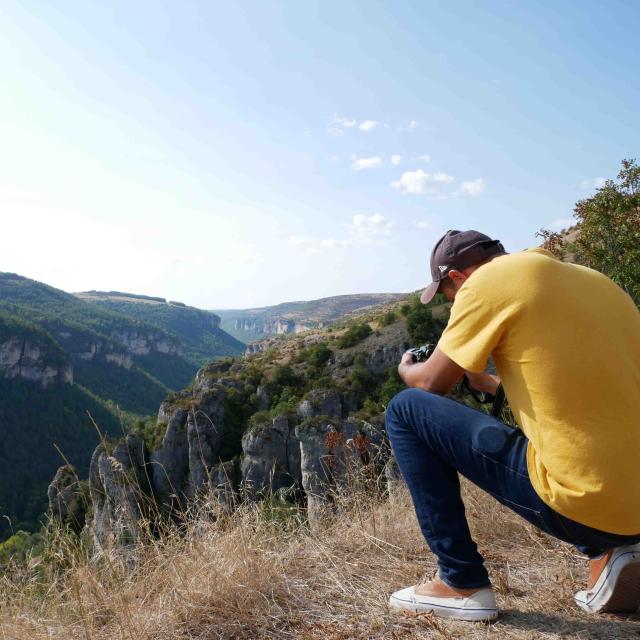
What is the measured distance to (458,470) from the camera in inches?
79.2

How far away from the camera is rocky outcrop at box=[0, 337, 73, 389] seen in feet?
293

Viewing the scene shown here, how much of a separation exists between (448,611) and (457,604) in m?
0.05

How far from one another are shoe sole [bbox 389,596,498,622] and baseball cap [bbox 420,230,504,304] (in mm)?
1228

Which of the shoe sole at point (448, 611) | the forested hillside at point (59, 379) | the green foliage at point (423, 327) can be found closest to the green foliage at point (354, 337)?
the green foliage at point (423, 327)

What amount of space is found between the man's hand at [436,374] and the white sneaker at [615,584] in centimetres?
82

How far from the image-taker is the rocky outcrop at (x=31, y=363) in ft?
293

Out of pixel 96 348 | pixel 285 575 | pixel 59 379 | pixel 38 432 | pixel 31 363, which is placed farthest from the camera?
pixel 96 348

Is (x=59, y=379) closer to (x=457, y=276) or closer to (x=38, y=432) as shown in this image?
(x=38, y=432)

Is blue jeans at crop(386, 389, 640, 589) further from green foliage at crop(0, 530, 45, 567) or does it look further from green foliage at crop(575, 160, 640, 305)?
green foliage at crop(575, 160, 640, 305)

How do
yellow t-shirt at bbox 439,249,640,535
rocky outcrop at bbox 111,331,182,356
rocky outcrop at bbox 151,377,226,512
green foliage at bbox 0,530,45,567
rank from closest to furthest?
yellow t-shirt at bbox 439,249,640,535 < green foliage at bbox 0,530,45,567 < rocky outcrop at bbox 151,377,226,512 < rocky outcrop at bbox 111,331,182,356

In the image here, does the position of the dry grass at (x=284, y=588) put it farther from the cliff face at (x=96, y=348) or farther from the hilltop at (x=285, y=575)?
the cliff face at (x=96, y=348)

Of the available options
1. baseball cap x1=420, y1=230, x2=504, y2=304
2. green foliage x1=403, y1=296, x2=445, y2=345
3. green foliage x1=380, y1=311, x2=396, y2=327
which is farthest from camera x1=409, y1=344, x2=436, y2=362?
green foliage x1=380, y1=311, x2=396, y2=327

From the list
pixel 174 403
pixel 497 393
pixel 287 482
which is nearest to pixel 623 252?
pixel 497 393

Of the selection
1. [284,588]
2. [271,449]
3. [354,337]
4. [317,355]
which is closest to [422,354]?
[284,588]
